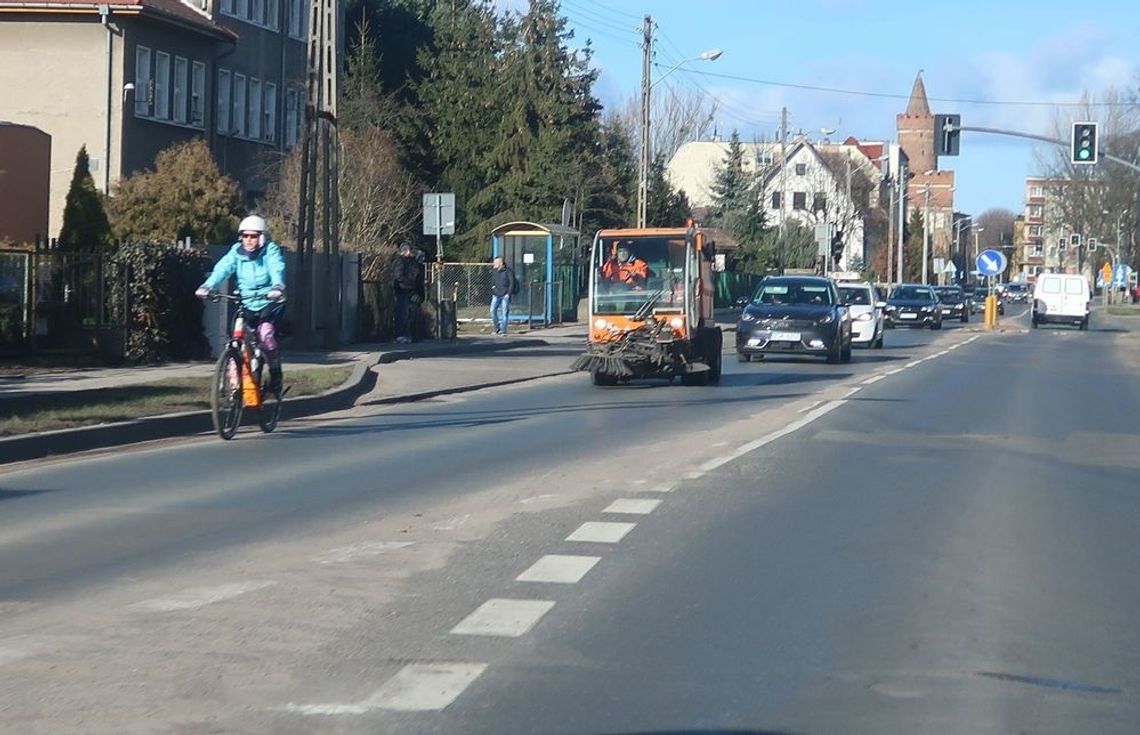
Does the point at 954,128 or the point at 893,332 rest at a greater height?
the point at 954,128

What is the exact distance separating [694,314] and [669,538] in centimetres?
1373

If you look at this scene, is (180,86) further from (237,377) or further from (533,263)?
(237,377)

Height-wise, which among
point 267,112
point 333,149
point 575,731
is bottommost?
point 575,731

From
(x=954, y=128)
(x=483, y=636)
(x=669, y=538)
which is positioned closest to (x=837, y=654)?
(x=483, y=636)

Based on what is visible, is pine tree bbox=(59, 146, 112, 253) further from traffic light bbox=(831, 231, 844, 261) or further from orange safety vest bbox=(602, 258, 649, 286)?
traffic light bbox=(831, 231, 844, 261)

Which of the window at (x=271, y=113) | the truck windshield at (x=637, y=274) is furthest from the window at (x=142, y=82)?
the truck windshield at (x=637, y=274)

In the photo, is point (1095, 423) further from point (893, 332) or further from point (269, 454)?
point (893, 332)

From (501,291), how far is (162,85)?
12.0m

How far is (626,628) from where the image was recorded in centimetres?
729

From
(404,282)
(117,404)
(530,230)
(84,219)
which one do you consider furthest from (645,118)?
(117,404)

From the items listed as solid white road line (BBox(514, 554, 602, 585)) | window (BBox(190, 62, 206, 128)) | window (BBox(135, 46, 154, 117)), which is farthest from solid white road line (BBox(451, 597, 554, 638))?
window (BBox(190, 62, 206, 128))

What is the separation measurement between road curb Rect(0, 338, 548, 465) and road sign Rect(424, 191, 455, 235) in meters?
10.5

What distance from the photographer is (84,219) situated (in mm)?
25469

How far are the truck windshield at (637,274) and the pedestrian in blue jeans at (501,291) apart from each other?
1328cm
